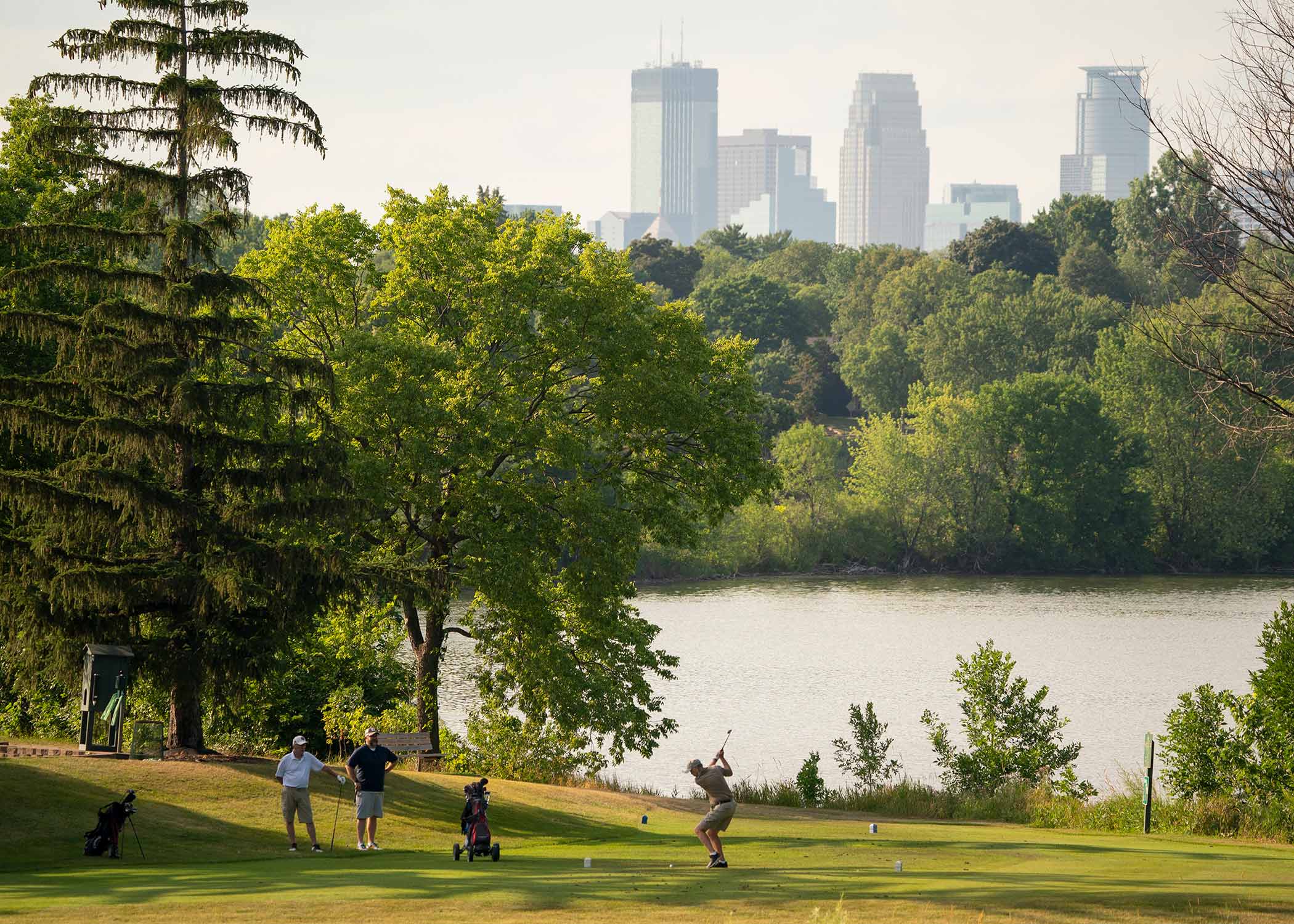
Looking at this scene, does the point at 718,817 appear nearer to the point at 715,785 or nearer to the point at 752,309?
the point at 715,785

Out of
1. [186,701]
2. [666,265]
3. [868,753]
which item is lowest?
[868,753]

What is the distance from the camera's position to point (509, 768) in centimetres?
3033

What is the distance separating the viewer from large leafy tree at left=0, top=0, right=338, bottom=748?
22750mm

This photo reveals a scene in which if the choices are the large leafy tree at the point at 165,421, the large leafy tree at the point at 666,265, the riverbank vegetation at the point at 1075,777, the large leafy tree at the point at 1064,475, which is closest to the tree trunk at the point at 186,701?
the large leafy tree at the point at 165,421

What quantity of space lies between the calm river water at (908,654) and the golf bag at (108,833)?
16671 millimetres

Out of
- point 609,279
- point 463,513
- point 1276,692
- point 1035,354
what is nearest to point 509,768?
point 463,513

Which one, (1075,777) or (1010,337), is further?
(1010,337)

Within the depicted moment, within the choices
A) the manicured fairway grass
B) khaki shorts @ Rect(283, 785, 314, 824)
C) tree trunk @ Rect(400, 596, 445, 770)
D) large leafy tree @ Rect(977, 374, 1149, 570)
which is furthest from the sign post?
large leafy tree @ Rect(977, 374, 1149, 570)

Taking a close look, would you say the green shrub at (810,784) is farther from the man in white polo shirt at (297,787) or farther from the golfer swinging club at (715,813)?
the man in white polo shirt at (297,787)

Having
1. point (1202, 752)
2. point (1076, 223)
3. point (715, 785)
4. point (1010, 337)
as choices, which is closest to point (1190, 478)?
point (1010, 337)

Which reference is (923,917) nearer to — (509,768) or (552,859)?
(552,859)

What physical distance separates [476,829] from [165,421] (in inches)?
345

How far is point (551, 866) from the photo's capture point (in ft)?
58.5

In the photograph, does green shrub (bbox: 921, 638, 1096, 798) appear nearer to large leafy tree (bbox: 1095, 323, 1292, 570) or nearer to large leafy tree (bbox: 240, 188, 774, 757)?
large leafy tree (bbox: 240, 188, 774, 757)
